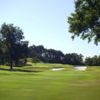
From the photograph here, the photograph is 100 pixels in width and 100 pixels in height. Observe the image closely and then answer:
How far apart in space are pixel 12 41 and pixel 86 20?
202 ft

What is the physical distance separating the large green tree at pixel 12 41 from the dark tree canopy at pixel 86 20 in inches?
2199

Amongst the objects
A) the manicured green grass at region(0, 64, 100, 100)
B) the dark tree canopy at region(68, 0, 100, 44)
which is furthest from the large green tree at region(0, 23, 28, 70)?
the manicured green grass at region(0, 64, 100, 100)

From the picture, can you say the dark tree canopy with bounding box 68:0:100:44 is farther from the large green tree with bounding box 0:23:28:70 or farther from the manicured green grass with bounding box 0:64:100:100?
the large green tree with bounding box 0:23:28:70

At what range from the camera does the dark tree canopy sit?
166 ft

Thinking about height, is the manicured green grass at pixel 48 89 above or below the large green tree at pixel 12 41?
below

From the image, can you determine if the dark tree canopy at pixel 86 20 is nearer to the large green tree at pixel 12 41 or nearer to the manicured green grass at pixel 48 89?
the manicured green grass at pixel 48 89

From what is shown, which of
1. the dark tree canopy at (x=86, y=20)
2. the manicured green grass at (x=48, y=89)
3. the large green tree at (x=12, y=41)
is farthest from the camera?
the large green tree at (x=12, y=41)

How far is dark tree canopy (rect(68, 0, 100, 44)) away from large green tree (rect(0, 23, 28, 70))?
55844 millimetres

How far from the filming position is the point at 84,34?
2093 inches

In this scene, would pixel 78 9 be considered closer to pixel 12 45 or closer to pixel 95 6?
pixel 95 6

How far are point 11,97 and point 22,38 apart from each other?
299 ft

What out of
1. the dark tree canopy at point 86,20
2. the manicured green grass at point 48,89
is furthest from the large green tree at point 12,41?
the manicured green grass at point 48,89

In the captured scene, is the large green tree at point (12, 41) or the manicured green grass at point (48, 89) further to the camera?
the large green tree at point (12, 41)

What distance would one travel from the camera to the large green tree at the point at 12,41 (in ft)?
355
